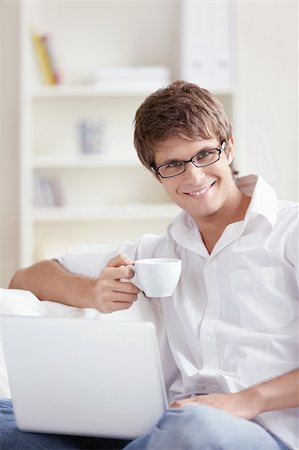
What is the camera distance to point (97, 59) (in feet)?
14.5

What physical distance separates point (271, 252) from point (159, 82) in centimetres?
272

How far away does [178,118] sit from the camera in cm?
166

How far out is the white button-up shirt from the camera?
5.21ft

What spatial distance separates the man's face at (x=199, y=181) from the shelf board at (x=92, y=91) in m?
2.48

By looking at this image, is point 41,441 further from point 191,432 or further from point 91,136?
point 91,136

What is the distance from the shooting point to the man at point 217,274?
5.20 feet

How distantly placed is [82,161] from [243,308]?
8.87ft

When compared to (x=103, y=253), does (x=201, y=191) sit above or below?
above

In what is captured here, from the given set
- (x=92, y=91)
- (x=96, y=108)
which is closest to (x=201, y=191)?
(x=92, y=91)

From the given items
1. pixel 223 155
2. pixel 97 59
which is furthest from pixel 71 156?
pixel 223 155

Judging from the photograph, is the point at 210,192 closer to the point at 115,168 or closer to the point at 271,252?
the point at 271,252

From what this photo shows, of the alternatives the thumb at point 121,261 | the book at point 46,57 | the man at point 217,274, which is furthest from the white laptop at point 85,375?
the book at point 46,57

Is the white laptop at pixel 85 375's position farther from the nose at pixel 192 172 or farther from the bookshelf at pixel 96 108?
the bookshelf at pixel 96 108

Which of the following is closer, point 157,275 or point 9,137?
point 157,275
